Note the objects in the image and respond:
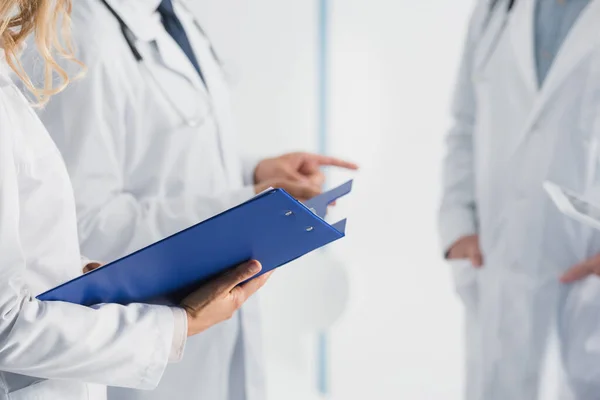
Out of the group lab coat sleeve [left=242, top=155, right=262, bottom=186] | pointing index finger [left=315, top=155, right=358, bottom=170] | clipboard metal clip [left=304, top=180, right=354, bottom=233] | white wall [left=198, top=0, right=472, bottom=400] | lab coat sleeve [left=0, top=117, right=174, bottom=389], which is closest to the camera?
lab coat sleeve [left=0, top=117, right=174, bottom=389]

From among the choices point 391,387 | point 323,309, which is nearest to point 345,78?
point 323,309

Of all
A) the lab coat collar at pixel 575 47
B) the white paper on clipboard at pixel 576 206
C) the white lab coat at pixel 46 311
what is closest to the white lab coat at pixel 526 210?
the lab coat collar at pixel 575 47

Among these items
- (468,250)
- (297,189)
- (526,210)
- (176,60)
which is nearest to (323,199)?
(297,189)

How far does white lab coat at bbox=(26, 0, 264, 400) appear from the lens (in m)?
1.03

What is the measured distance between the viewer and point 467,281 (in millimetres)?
1592

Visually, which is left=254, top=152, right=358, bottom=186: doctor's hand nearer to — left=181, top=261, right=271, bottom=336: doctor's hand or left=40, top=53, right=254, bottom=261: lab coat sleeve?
left=40, top=53, right=254, bottom=261: lab coat sleeve

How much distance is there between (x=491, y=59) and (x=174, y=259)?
97 centimetres

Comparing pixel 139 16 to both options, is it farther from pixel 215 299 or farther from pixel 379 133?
pixel 379 133

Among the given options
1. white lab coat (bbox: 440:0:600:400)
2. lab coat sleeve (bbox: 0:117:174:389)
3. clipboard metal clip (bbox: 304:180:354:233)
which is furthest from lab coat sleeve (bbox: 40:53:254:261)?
white lab coat (bbox: 440:0:600:400)

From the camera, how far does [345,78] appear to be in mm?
2117

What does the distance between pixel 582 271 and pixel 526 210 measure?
0.51 feet

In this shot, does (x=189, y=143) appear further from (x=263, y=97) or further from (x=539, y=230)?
(x=263, y=97)

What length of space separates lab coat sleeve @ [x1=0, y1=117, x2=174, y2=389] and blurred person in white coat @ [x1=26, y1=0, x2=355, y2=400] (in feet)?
1.00

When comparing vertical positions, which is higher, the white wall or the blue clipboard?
the blue clipboard
